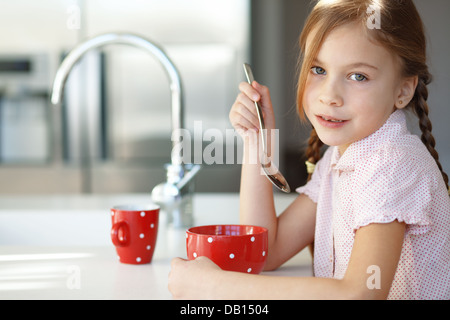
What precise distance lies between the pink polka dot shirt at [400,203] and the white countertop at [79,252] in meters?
0.14

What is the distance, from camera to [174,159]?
1.26 meters

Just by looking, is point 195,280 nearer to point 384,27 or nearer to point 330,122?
point 330,122

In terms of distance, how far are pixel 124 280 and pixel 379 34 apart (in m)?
0.54

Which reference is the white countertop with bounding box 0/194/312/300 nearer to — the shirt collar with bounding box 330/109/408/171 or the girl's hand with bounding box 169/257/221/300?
the girl's hand with bounding box 169/257/221/300

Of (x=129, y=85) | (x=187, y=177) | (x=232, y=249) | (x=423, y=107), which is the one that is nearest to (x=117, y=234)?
(x=232, y=249)

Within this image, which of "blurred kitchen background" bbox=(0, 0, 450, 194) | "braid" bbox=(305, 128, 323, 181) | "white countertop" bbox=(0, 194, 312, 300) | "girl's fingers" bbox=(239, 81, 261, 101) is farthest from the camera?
"blurred kitchen background" bbox=(0, 0, 450, 194)

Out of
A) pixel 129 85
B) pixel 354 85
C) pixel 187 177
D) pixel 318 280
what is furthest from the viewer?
pixel 129 85

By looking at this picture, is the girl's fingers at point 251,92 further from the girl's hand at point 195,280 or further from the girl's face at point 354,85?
the girl's hand at point 195,280

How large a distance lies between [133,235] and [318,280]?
1.18 feet

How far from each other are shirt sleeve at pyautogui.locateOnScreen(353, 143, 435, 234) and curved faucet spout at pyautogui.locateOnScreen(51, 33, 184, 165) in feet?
1.71

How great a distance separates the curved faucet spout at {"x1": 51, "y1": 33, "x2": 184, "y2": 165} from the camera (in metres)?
1.15

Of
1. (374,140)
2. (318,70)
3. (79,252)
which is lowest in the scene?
(79,252)

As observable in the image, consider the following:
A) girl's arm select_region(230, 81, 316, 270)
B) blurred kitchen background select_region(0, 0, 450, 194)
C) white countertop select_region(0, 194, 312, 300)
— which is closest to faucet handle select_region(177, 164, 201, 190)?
white countertop select_region(0, 194, 312, 300)
